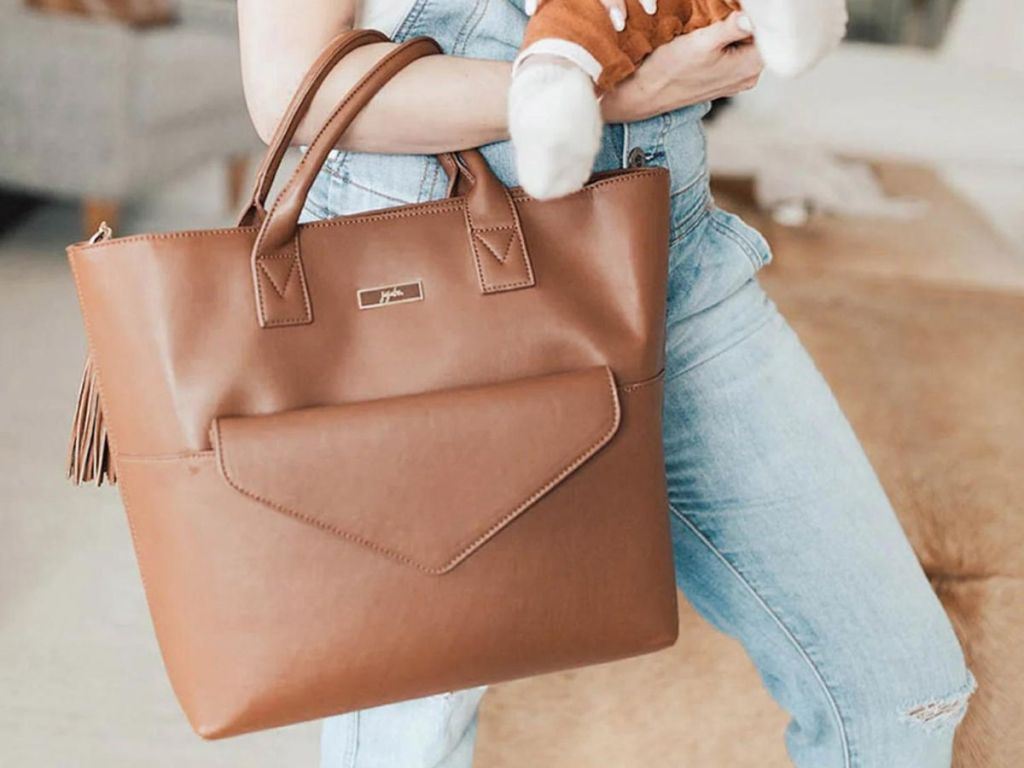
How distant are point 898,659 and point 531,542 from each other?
0.28 metres

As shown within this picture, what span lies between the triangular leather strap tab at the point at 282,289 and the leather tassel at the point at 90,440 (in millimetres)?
156

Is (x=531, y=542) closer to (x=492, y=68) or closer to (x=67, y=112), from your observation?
(x=492, y=68)

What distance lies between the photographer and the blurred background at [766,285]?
126 cm

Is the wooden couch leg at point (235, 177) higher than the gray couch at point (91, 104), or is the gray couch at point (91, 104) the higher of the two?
the gray couch at point (91, 104)

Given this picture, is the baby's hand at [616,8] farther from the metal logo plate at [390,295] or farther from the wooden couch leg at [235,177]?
the wooden couch leg at [235,177]

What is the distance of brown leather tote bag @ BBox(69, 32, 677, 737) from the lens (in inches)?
26.0

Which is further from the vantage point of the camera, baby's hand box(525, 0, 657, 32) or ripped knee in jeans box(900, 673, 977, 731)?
ripped knee in jeans box(900, 673, 977, 731)

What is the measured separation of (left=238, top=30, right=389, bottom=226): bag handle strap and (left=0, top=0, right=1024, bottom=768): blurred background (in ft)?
2.46

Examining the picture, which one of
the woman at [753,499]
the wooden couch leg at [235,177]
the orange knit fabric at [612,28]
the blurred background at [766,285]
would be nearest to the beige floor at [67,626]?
the blurred background at [766,285]

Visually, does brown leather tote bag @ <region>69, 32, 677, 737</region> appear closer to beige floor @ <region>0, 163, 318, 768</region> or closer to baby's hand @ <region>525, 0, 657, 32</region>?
baby's hand @ <region>525, 0, 657, 32</region>

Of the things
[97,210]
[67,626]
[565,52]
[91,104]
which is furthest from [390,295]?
[97,210]

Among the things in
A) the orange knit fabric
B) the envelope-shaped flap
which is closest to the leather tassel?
the envelope-shaped flap

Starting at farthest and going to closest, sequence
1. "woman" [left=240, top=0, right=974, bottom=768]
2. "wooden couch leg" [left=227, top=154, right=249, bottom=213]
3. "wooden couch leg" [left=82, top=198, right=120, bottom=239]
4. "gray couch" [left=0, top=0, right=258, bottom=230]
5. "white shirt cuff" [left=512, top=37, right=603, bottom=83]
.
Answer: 1. "wooden couch leg" [left=227, top=154, right=249, bottom=213]
2. "wooden couch leg" [left=82, top=198, right=120, bottom=239]
3. "gray couch" [left=0, top=0, right=258, bottom=230]
4. "woman" [left=240, top=0, right=974, bottom=768]
5. "white shirt cuff" [left=512, top=37, right=603, bottom=83]

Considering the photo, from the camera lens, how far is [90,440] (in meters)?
0.75
